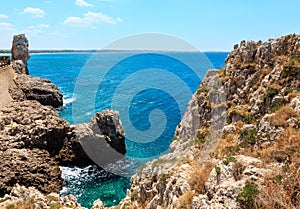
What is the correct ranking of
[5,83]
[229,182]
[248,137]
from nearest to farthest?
[229,182] < [248,137] < [5,83]

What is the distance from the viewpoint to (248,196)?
8617 millimetres

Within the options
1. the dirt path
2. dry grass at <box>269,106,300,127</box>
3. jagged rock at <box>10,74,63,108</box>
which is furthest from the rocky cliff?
dry grass at <box>269,106,300,127</box>

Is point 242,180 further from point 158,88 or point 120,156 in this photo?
point 158,88

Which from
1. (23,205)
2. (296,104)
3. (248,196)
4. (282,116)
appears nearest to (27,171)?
(23,205)

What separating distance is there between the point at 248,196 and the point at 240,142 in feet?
16.5

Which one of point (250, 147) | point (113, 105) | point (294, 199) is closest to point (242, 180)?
point (294, 199)

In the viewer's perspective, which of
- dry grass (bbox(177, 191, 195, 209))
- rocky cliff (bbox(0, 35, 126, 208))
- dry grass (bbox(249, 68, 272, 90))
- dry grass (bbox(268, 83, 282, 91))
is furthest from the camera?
rocky cliff (bbox(0, 35, 126, 208))

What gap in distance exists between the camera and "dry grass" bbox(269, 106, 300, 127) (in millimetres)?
12102

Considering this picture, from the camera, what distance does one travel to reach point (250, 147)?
12.5 meters

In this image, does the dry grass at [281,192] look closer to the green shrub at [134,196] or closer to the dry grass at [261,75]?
the dry grass at [261,75]

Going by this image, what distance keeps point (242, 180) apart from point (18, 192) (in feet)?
55.1

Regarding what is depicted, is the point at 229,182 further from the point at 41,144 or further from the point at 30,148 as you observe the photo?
the point at 41,144

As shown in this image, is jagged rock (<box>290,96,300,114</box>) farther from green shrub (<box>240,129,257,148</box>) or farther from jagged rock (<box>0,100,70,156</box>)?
jagged rock (<box>0,100,70,156</box>)

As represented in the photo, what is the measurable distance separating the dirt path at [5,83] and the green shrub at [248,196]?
4510 cm
